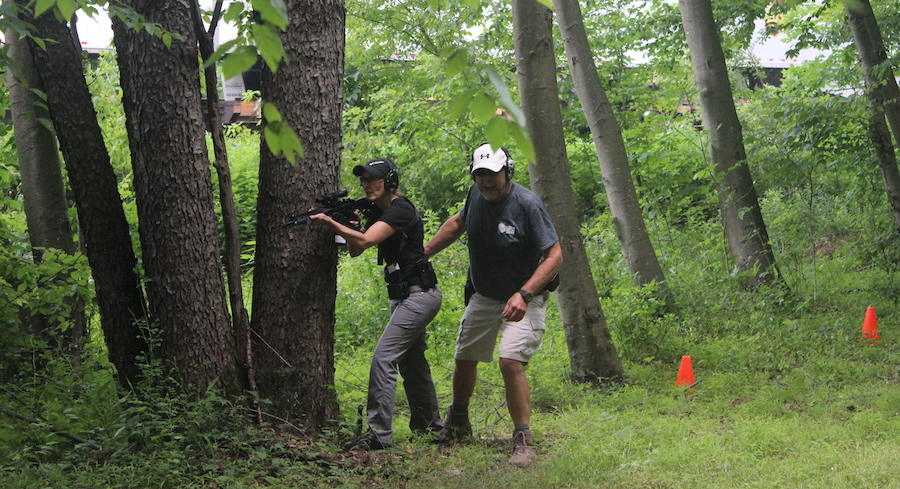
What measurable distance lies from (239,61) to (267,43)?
8 cm

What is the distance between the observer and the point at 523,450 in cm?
503

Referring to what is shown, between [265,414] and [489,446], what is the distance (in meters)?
1.61

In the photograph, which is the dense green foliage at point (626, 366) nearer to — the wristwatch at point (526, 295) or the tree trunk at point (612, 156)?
the tree trunk at point (612, 156)

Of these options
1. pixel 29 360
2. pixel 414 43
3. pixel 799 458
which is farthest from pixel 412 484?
pixel 414 43

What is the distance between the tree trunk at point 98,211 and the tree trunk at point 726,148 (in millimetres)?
7528

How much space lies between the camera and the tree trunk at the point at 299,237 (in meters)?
4.77

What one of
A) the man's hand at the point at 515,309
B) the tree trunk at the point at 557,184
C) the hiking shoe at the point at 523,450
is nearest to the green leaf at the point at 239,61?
the man's hand at the point at 515,309

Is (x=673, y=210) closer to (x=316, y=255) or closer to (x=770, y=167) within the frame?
(x=770, y=167)

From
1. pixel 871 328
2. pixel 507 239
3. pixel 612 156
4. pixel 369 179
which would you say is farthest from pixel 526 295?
pixel 871 328

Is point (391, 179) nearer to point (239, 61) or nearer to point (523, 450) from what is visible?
point (523, 450)

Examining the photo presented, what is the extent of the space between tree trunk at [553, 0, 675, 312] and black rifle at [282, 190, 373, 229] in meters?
5.18

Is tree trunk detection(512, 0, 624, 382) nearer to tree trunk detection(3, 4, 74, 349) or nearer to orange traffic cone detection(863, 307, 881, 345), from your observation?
orange traffic cone detection(863, 307, 881, 345)

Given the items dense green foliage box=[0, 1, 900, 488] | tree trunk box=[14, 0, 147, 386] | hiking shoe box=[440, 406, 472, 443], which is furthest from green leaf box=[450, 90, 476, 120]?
hiking shoe box=[440, 406, 472, 443]

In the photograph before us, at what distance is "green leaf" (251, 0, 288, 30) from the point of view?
168 centimetres
